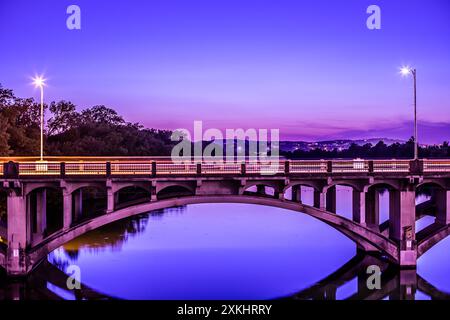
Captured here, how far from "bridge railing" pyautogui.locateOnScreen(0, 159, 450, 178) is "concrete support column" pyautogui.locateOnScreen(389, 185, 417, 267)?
49.4 inches

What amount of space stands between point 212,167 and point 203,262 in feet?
28.6

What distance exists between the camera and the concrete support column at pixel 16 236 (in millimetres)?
28219

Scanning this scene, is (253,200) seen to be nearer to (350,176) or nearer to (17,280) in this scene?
(350,176)

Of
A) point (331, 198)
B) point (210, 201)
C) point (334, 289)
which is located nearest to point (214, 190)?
point (210, 201)

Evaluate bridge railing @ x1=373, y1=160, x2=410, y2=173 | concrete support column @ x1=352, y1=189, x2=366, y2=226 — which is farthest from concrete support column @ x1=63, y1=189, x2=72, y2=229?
bridge railing @ x1=373, y1=160, x2=410, y2=173

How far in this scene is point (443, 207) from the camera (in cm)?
3134

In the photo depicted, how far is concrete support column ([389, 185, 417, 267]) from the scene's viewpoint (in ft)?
100

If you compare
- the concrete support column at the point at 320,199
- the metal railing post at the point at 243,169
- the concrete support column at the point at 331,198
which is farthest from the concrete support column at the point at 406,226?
the metal railing post at the point at 243,169

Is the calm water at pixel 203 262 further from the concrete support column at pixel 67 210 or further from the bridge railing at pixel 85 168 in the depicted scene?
the bridge railing at pixel 85 168

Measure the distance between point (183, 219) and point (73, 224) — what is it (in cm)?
2956

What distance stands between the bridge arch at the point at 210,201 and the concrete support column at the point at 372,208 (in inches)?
60.8

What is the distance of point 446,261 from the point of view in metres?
37.9
